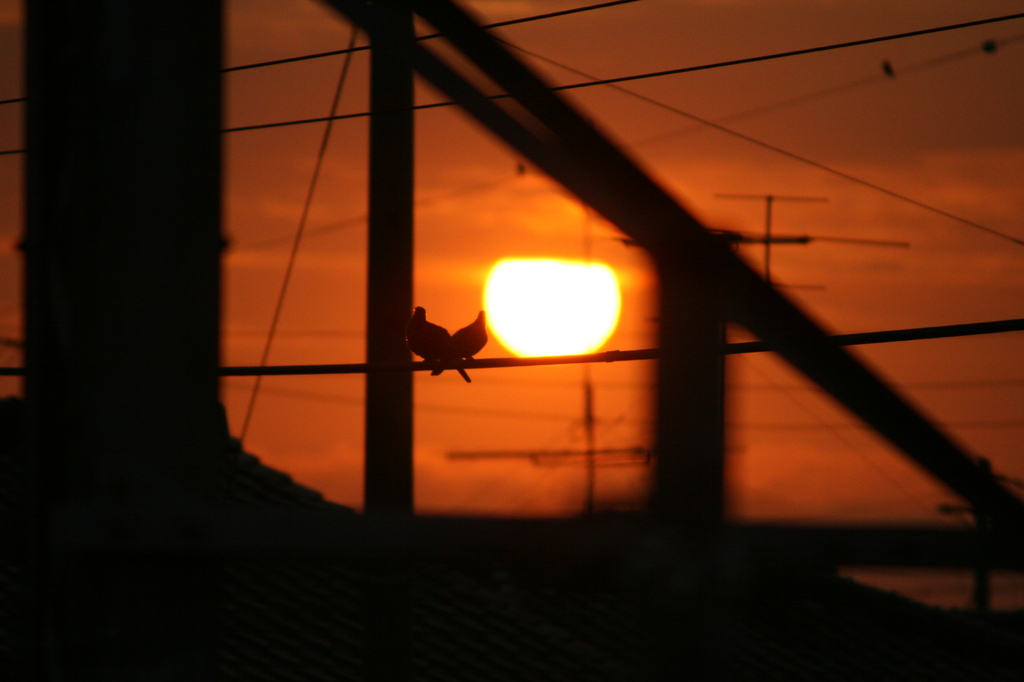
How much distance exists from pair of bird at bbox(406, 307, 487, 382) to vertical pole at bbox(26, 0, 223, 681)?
6.92 metres

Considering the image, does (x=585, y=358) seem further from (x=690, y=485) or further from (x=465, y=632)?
(x=465, y=632)

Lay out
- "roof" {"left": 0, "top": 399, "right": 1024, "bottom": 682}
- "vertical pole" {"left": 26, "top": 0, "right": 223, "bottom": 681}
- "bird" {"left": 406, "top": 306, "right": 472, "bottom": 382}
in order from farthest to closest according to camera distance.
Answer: "roof" {"left": 0, "top": 399, "right": 1024, "bottom": 682}
"bird" {"left": 406, "top": 306, "right": 472, "bottom": 382}
"vertical pole" {"left": 26, "top": 0, "right": 223, "bottom": 681}

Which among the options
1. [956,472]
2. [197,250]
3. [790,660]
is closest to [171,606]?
[197,250]

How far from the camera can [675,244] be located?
5.88ft

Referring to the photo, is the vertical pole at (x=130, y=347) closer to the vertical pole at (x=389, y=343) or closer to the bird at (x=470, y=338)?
the vertical pole at (x=389, y=343)

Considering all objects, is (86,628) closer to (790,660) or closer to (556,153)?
(556,153)

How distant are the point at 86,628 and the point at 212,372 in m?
0.54

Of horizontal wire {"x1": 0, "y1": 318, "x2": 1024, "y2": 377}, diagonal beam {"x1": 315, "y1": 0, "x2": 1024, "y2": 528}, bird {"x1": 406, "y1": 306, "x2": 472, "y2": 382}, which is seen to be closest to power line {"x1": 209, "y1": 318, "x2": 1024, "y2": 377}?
horizontal wire {"x1": 0, "y1": 318, "x2": 1024, "y2": 377}

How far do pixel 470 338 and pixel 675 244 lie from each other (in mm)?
7944

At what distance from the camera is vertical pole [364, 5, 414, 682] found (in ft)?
20.5

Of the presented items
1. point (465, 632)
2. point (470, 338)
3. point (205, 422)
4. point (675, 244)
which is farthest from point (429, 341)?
point (675, 244)

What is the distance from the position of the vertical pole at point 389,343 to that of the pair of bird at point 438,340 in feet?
9.53

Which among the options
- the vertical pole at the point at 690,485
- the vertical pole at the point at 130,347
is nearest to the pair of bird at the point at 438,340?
the vertical pole at the point at 130,347

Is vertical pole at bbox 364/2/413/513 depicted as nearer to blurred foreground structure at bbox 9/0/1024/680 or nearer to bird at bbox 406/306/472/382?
bird at bbox 406/306/472/382
